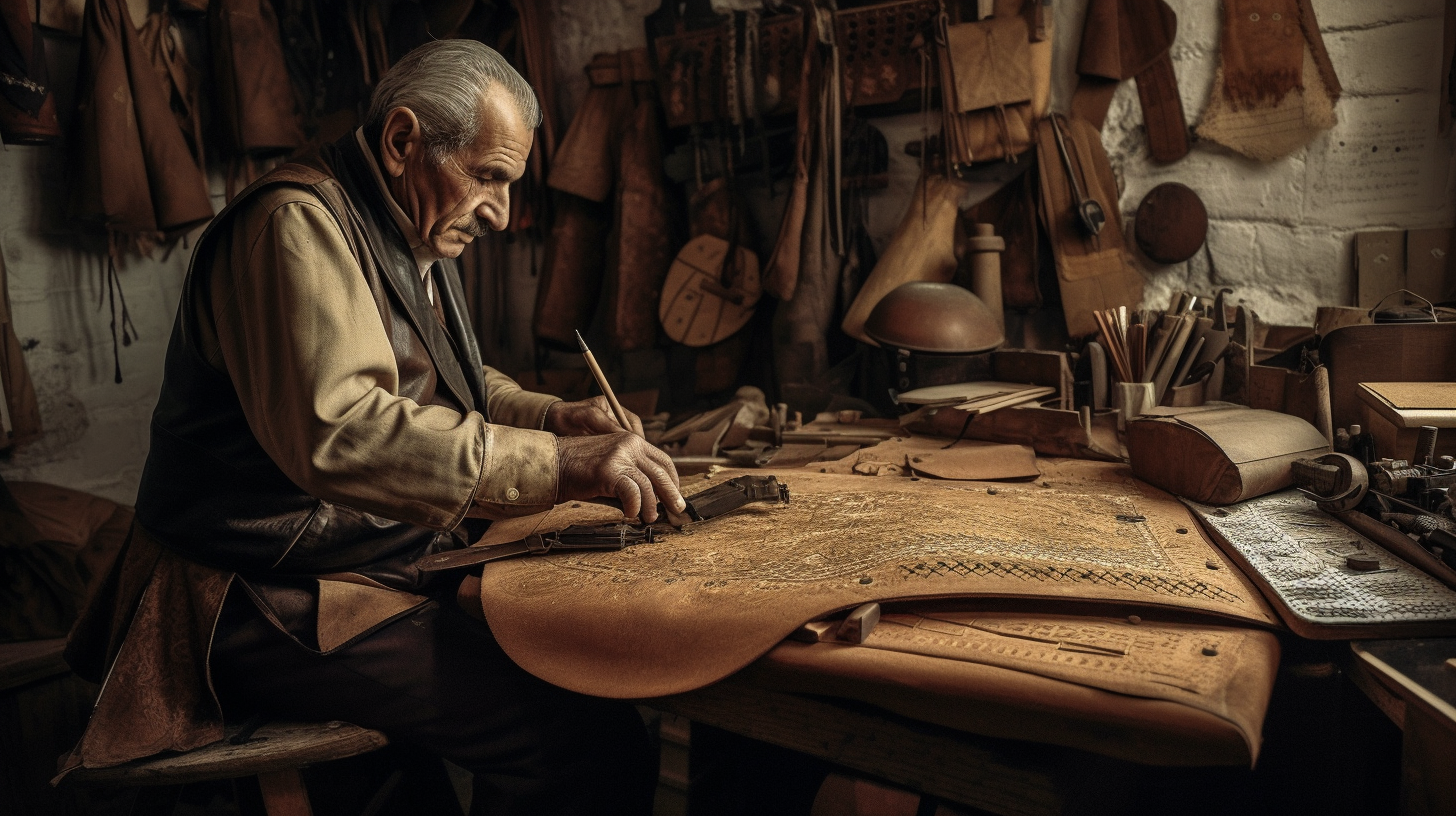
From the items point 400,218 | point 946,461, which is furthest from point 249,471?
point 946,461

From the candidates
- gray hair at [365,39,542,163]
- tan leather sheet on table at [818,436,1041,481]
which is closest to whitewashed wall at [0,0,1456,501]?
tan leather sheet on table at [818,436,1041,481]

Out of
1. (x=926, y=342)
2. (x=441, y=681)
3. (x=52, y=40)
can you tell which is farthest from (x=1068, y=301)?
(x=52, y=40)

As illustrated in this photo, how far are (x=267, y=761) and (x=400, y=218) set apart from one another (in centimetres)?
113

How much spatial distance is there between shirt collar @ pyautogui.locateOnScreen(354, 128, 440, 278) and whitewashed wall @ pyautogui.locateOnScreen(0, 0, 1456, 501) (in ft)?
8.30

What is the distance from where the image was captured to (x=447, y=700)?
179 cm

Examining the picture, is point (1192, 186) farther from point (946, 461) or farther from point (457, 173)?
point (457, 173)

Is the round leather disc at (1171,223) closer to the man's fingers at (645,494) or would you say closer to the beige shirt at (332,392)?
the man's fingers at (645,494)

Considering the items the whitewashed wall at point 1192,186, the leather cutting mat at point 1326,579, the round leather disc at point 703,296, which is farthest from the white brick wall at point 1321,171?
the leather cutting mat at point 1326,579

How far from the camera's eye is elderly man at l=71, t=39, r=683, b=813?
5.39 feet

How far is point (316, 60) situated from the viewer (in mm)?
4918

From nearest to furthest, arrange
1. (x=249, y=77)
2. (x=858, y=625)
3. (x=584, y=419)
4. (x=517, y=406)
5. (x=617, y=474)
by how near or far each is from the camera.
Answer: (x=858, y=625) → (x=617, y=474) → (x=584, y=419) → (x=517, y=406) → (x=249, y=77)

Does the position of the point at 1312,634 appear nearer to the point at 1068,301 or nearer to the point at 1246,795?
the point at 1246,795

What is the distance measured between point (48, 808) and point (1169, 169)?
458 centimetres

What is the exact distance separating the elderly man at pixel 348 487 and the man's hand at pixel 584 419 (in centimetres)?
43
